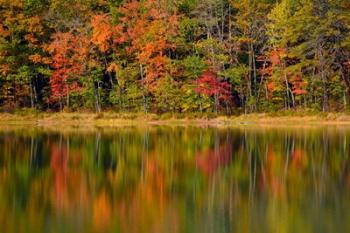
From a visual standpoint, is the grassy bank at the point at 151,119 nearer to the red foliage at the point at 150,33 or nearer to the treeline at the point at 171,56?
the treeline at the point at 171,56

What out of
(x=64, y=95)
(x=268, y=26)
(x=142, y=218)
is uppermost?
(x=268, y=26)

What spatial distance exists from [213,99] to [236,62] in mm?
3973

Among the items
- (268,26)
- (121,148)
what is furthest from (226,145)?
(268,26)

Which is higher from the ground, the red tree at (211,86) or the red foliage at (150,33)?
the red foliage at (150,33)

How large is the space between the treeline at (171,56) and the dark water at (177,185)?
19.2 m

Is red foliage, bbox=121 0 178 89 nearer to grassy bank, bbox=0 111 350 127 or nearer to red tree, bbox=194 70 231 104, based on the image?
red tree, bbox=194 70 231 104

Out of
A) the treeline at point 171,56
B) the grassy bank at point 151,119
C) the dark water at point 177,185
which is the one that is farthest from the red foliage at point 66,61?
the dark water at point 177,185

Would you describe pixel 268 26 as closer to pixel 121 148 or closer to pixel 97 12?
pixel 97 12

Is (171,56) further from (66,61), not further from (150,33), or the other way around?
(66,61)

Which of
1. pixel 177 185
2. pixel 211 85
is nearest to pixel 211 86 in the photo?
pixel 211 85

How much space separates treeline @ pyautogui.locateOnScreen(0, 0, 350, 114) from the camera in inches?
2154

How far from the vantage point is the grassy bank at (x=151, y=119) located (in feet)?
165

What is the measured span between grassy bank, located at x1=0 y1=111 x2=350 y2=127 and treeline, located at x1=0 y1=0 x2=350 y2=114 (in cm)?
252

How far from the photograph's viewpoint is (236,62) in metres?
57.6
